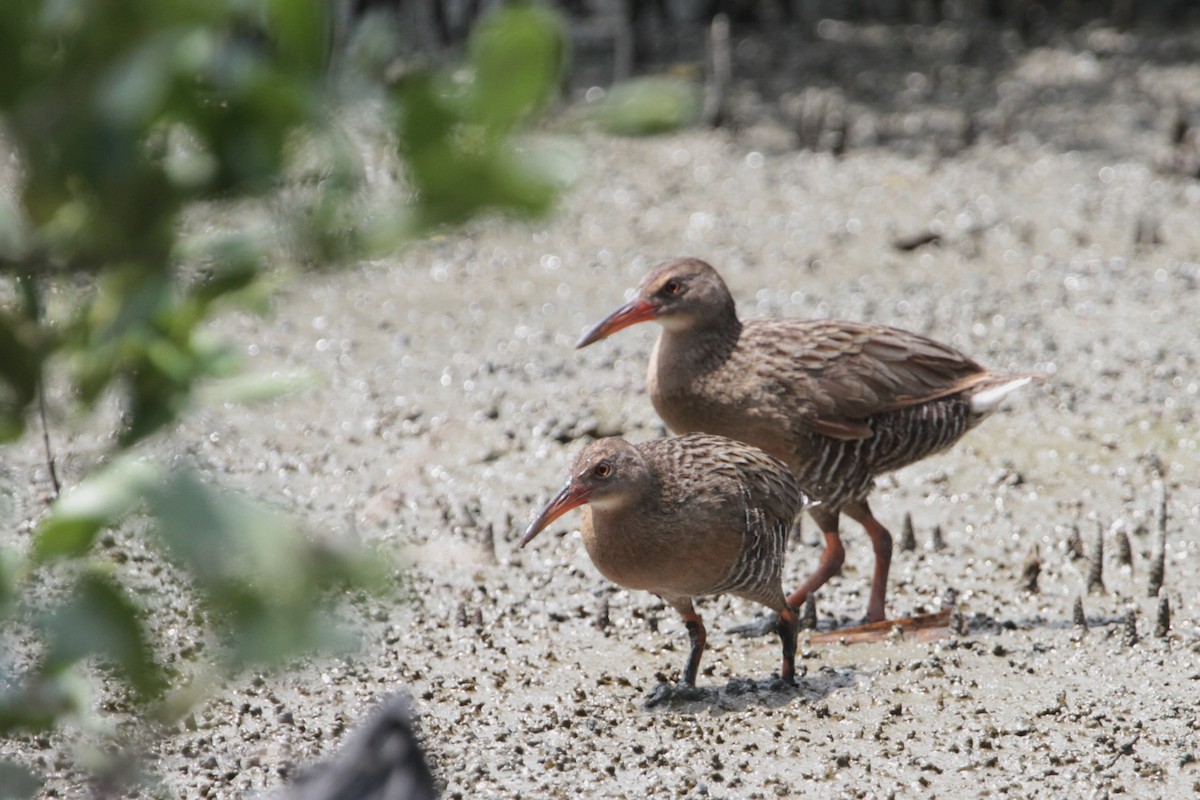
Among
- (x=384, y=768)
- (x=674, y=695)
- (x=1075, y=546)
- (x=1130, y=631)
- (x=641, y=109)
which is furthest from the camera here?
(x=1075, y=546)

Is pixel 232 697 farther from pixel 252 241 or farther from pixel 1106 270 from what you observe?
Result: pixel 1106 270


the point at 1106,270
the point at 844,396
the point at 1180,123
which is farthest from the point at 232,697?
the point at 1180,123

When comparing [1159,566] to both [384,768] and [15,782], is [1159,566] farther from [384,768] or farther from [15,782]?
[15,782]

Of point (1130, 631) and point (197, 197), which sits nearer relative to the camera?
point (197, 197)

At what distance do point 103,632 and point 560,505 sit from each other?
10.9ft

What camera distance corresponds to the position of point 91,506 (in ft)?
4.09

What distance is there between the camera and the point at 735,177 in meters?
9.14

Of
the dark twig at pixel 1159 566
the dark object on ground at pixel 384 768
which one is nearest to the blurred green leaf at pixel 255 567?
the dark object on ground at pixel 384 768

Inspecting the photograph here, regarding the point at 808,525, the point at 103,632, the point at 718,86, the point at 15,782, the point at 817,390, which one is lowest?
the point at 808,525

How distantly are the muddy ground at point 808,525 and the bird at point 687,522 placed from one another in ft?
1.10

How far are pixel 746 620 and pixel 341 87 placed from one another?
4354 millimetres

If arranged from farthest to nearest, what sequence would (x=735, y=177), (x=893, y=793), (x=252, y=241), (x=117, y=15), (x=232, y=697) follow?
(x=735, y=177), (x=232, y=697), (x=893, y=793), (x=252, y=241), (x=117, y=15)

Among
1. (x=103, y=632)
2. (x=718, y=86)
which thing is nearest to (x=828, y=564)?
(x=103, y=632)

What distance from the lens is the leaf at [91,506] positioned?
4.03ft
